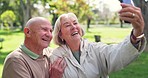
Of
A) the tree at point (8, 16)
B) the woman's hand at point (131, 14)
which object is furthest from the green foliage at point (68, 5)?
the woman's hand at point (131, 14)

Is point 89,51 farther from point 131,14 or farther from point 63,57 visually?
point 131,14

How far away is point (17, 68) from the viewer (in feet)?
9.41

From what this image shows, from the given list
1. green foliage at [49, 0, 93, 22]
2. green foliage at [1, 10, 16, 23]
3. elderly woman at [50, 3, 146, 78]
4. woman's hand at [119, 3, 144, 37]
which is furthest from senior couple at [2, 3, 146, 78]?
green foliage at [1, 10, 16, 23]

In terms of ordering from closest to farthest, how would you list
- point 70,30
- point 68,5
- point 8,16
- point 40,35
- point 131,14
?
point 131,14, point 40,35, point 70,30, point 68,5, point 8,16

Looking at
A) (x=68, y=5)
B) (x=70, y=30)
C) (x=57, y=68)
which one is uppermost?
(x=70, y=30)

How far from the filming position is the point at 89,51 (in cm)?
310

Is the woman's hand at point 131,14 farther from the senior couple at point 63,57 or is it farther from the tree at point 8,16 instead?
the tree at point 8,16

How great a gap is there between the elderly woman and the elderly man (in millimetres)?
135

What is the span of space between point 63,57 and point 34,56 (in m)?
0.29

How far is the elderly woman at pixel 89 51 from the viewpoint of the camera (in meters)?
2.53

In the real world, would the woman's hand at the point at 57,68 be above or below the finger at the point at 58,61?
below

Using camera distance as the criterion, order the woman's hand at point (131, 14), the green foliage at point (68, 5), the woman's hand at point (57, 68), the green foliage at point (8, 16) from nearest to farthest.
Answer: the woman's hand at point (131, 14) → the woman's hand at point (57, 68) → the green foliage at point (68, 5) → the green foliage at point (8, 16)

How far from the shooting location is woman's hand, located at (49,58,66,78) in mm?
2971

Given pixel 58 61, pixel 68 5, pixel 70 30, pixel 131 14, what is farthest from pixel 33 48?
pixel 68 5
